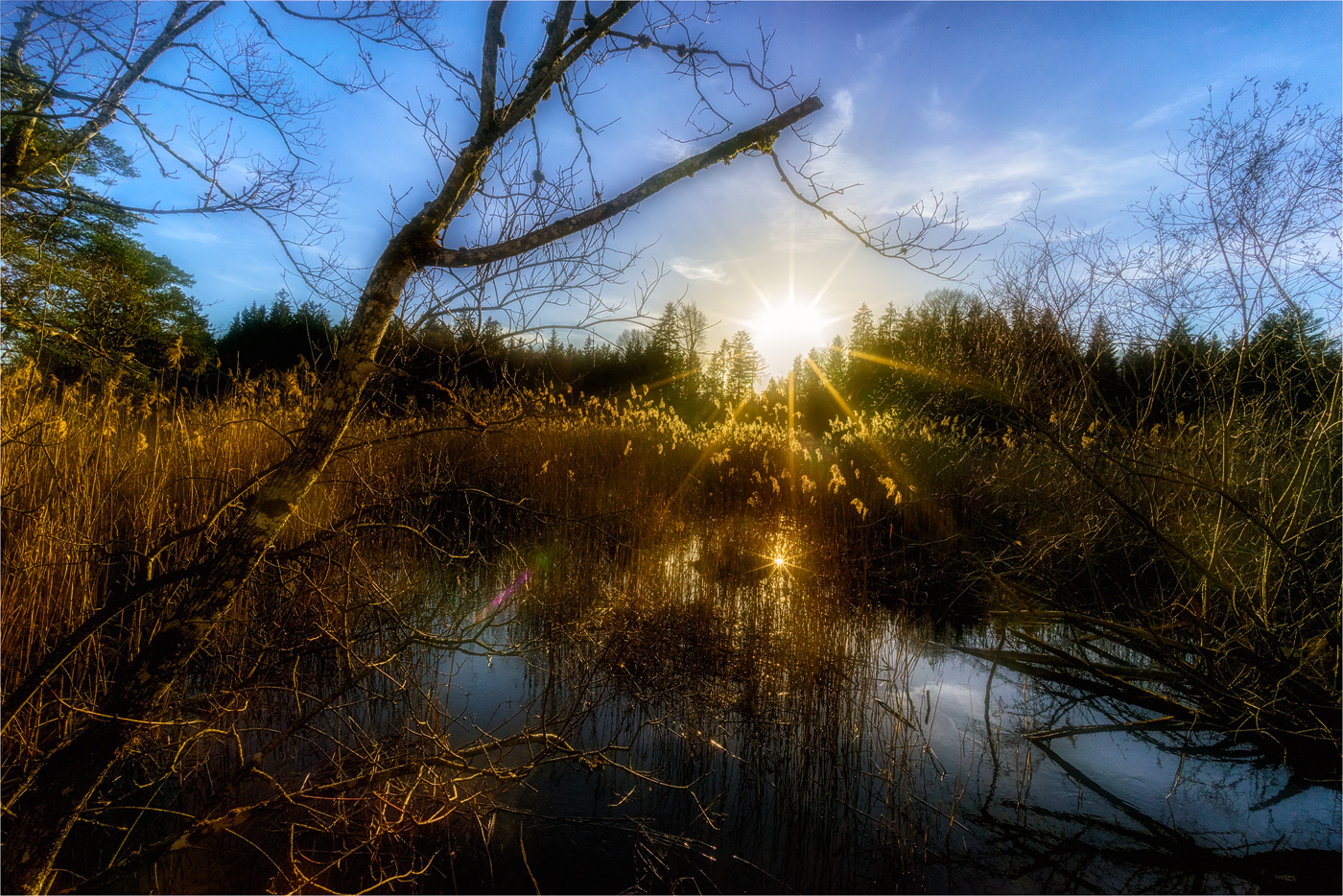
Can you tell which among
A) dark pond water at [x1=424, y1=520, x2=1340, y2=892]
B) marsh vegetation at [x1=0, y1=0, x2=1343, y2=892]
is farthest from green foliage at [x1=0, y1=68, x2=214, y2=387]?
dark pond water at [x1=424, y1=520, x2=1340, y2=892]

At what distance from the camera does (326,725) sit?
2.78 metres

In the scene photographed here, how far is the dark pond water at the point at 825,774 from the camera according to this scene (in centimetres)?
214

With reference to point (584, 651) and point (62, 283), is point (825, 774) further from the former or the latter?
point (62, 283)

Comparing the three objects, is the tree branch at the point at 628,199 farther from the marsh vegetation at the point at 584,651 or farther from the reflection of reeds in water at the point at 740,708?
the reflection of reeds in water at the point at 740,708

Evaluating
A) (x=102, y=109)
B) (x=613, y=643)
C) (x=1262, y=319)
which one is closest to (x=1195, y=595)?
(x=1262, y=319)

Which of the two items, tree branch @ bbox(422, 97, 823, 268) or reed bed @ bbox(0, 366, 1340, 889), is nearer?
tree branch @ bbox(422, 97, 823, 268)

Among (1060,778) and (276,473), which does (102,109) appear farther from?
(1060,778)

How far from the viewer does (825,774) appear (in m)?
2.62

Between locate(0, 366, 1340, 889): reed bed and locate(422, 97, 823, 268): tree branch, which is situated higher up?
locate(422, 97, 823, 268): tree branch

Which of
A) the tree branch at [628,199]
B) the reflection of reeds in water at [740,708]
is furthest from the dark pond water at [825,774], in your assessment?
the tree branch at [628,199]

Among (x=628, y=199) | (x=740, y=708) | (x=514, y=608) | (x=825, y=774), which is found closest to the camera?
(x=628, y=199)

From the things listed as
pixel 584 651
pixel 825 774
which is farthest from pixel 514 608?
pixel 825 774

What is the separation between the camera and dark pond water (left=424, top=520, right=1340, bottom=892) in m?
2.14

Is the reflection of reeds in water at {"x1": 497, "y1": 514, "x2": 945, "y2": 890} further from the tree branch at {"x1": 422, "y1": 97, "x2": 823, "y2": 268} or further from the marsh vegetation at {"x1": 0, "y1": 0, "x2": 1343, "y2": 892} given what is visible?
the tree branch at {"x1": 422, "y1": 97, "x2": 823, "y2": 268}
